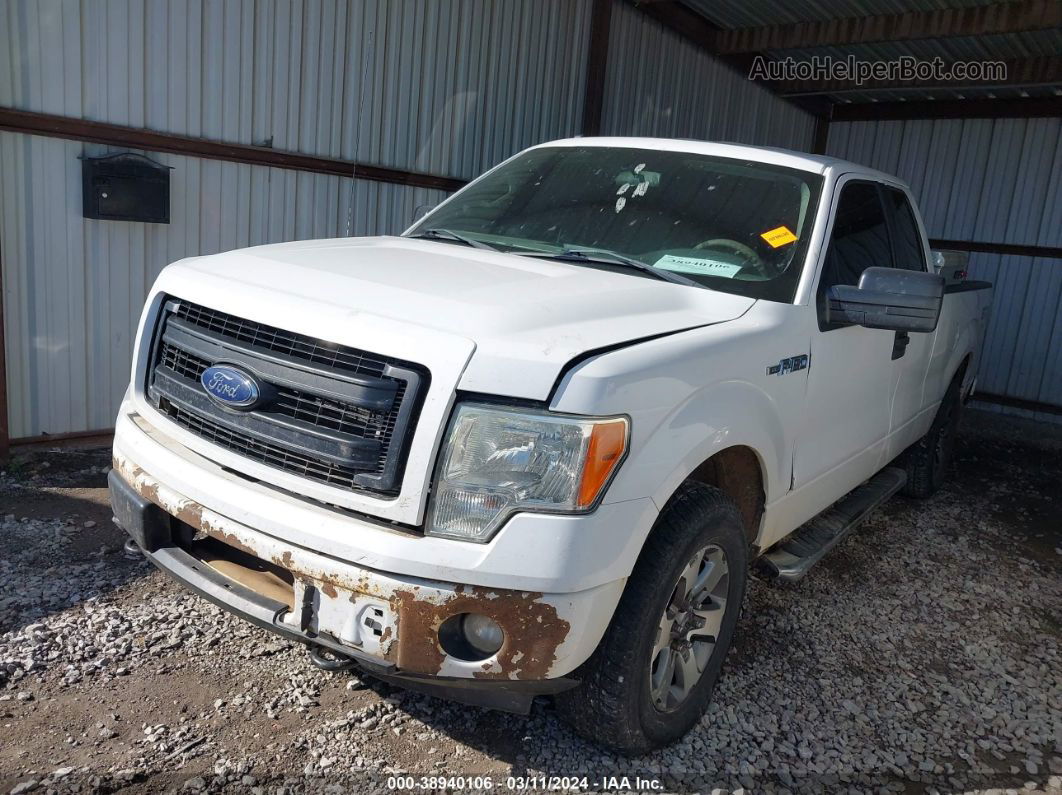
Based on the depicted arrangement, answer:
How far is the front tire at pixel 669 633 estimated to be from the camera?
2.42 m

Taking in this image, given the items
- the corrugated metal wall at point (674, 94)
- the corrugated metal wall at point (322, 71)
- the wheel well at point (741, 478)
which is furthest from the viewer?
the corrugated metal wall at point (674, 94)

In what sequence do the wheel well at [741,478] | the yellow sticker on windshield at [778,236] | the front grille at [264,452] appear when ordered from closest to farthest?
the front grille at [264,452], the wheel well at [741,478], the yellow sticker on windshield at [778,236]

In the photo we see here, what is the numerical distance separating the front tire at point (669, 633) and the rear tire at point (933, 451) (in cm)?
318

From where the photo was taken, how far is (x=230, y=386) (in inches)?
97.7

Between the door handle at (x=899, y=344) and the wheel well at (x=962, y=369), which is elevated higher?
the door handle at (x=899, y=344)

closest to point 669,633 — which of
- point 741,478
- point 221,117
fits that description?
point 741,478

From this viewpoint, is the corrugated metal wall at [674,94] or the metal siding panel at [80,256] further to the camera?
the corrugated metal wall at [674,94]

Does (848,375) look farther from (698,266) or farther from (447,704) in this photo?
(447,704)

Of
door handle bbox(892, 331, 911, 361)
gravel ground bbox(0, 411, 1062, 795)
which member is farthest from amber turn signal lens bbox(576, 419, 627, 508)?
door handle bbox(892, 331, 911, 361)

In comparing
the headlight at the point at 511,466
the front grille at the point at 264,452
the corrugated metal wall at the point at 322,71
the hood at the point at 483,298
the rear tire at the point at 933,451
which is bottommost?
the rear tire at the point at 933,451

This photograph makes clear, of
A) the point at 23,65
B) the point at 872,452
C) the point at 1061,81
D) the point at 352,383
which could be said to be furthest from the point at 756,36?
the point at 352,383

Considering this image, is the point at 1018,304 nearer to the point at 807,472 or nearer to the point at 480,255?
the point at 807,472

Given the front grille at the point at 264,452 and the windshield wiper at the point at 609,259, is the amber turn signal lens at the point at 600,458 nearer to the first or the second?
the front grille at the point at 264,452

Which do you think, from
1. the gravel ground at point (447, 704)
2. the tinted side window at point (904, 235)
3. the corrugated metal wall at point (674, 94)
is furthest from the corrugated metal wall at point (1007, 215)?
the gravel ground at point (447, 704)
